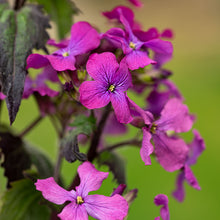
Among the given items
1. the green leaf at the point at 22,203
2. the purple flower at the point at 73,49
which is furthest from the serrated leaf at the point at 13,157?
the purple flower at the point at 73,49

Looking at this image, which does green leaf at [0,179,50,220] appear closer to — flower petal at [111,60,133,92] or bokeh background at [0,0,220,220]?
bokeh background at [0,0,220,220]

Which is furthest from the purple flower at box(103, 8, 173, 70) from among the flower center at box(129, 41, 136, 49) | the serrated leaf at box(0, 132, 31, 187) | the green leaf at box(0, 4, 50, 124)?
the serrated leaf at box(0, 132, 31, 187)

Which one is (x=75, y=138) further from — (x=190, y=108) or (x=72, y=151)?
(x=190, y=108)

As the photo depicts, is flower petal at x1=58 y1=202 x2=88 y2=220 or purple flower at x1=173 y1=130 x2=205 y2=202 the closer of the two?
flower petal at x1=58 y1=202 x2=88 y2=220

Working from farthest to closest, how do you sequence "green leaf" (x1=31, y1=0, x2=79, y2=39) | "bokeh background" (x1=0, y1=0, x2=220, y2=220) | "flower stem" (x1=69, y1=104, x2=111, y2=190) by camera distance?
"bokeh background" (x1=0, y1=0, x2=220, y2=220) → "green leaf" (x1=31, y1=0, x2=79, y2=39) → "flower stem" (x1=69, y1=104, x2=111, y2=190)

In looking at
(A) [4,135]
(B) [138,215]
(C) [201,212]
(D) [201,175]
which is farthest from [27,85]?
(D) [201,175]

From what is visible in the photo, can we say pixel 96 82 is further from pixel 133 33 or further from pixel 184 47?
pixel 184 47

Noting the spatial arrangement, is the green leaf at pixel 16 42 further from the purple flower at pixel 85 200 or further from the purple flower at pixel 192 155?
the purple flower at pixel 192 155
